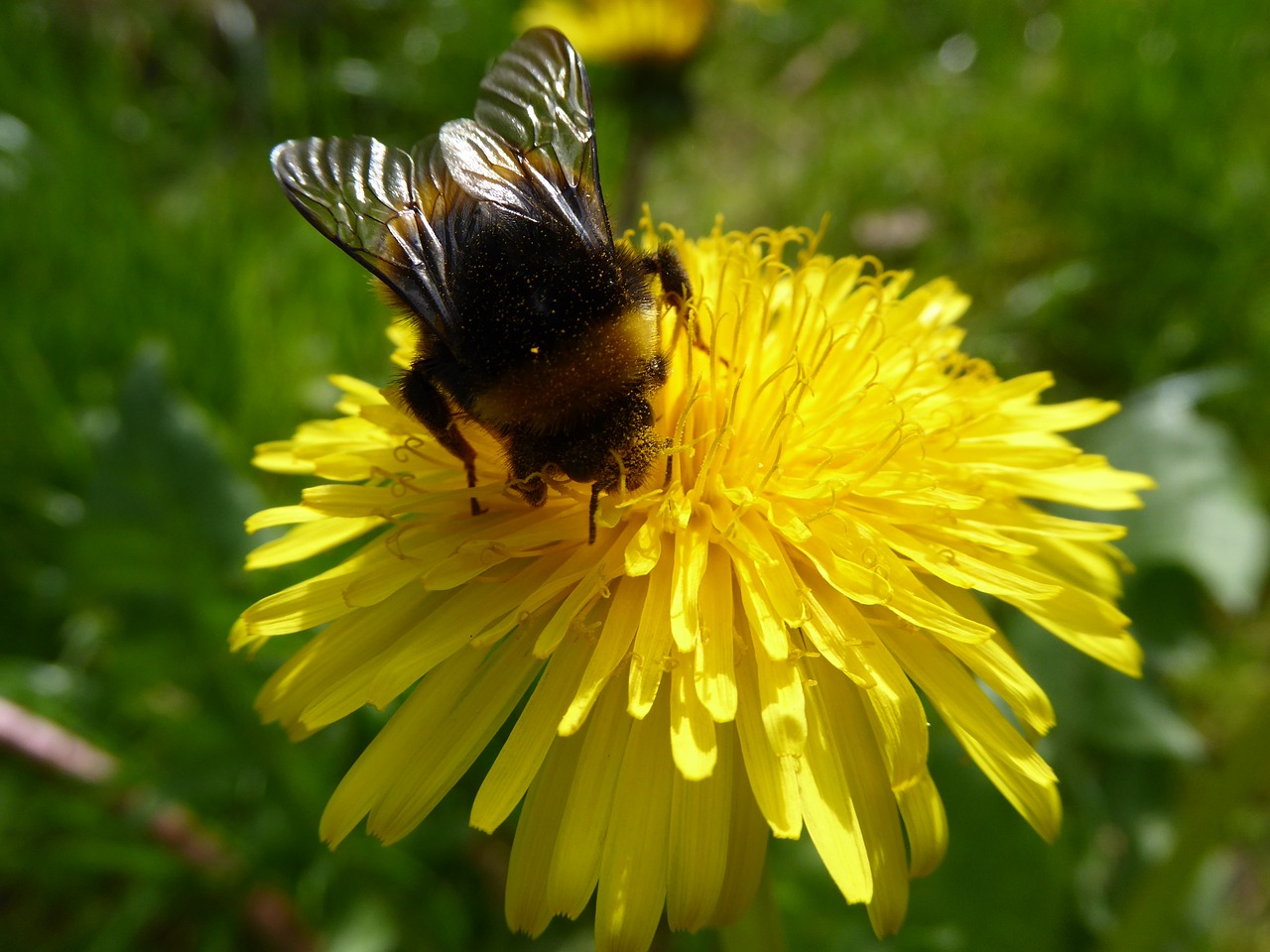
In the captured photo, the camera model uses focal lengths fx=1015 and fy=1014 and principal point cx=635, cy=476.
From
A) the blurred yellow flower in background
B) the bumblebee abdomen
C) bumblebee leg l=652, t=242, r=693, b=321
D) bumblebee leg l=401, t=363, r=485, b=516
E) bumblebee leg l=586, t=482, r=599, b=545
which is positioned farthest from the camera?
the blurred yellow flower in background

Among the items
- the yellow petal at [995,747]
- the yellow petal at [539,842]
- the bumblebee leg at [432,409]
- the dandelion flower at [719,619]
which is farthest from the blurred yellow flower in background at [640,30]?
the yellow petal at [539,842]

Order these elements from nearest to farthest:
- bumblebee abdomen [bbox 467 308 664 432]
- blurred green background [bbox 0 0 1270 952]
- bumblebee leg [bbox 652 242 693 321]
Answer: bumblebee abdomen [bbox 467 308 664 432] → bumblebee leg [bbox 652 242 693 321] → blurred green background [bbox 0 0 1270 952]

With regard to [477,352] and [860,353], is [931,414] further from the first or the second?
[477,352]

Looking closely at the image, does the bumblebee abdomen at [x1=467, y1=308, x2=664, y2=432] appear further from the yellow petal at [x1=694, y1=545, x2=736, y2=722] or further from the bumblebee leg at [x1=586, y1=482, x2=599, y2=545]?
the yellow petal at [x1=694, y1=545, x2=736, y2=722]

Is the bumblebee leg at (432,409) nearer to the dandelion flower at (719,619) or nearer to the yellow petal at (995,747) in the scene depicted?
the dandelion flower at (719,619)

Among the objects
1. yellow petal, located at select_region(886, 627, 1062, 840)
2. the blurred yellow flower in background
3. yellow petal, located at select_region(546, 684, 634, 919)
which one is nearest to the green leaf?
yellow petal, located at select_region(886, 627, 1062, 840)

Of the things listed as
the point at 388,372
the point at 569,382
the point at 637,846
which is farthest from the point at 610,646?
the point at 388,372

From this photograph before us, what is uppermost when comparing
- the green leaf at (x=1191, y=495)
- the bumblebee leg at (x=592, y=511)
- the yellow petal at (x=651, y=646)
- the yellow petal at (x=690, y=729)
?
the bumblebee leg at (x=592, y=511)
